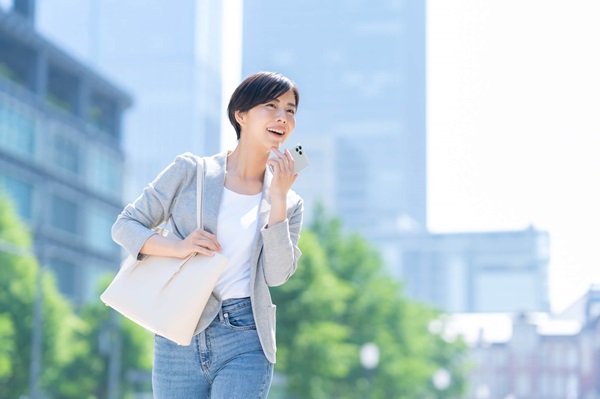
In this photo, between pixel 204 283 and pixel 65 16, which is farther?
pixel 65 16

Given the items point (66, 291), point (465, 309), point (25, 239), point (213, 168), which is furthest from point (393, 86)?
point (213, 168)

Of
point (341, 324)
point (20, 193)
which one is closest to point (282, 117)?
point (341, 324)

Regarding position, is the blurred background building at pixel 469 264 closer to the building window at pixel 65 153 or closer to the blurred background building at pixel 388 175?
the blurred background building at pixel 388 175

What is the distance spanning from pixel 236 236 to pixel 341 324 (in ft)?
123

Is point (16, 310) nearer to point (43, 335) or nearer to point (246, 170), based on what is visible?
point (43, 335)

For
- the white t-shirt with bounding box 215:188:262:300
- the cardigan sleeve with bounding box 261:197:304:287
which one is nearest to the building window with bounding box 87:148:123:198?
the white t-shirt with bounding box 215:188:262:300

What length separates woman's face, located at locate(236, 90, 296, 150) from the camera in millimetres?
3357

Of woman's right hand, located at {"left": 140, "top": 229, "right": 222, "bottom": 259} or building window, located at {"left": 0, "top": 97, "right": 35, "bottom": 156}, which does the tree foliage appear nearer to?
building window, located at {"left": 0, "top": 97, "right": 35, "bottom": 156}

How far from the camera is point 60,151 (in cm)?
5281

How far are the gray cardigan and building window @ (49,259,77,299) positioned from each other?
48532 millimetres

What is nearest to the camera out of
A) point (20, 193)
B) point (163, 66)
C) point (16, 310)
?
point (16, 310)

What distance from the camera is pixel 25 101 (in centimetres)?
4900

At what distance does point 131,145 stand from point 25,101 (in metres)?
124

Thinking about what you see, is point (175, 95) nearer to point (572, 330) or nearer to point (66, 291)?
point (572, 330)
